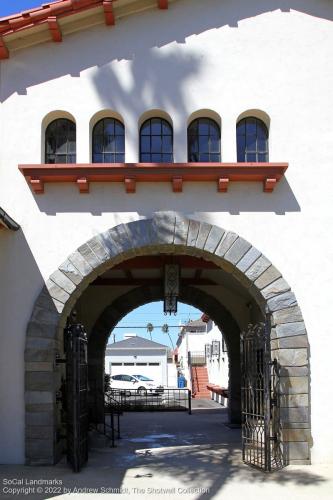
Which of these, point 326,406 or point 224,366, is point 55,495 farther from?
point 224,366

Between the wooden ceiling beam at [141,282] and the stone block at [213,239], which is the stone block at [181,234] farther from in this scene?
the wooden ceiling beam at [141,282]

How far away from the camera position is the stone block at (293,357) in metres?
8.99

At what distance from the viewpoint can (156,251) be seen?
9.72 metres

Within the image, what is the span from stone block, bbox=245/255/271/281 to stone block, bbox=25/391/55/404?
3.18 m

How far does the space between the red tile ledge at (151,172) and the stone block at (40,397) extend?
284cm

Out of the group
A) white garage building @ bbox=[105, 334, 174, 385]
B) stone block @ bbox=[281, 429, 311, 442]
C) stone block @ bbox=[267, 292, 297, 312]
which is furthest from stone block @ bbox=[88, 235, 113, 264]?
white garage building @ bbox=[105, 334, 174, 385]

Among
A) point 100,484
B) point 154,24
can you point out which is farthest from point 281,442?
point 154,24

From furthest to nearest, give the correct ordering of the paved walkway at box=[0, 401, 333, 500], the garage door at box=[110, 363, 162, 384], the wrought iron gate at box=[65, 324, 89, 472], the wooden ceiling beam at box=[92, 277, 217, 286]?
1. the garage door at box=[110, 363, 162, 384]
2. the wooden ceiling beam at box=[92, 277, 217, 286]
3. the wrought iron gate at box=[65, 324, 89, 472]
4. the paved walkway at box=[0, 401, 333, 500]

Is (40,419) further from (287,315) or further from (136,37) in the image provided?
(136,37)

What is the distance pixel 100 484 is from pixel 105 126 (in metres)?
5.06

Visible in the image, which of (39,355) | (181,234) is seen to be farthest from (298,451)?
(39,355)

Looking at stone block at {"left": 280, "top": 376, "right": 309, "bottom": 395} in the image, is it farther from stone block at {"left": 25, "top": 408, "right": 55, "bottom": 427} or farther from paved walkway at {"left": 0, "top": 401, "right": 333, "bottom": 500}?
stone block at {"left": 25, "top": 408, "right": 55, "bottom": 427}

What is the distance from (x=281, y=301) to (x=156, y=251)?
6.42 ft

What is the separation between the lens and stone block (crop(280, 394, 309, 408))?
8.91m
